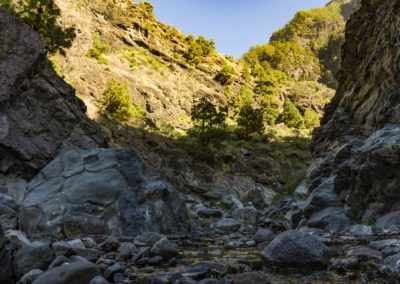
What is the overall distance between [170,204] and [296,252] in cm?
833

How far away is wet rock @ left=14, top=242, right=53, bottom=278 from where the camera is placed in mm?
5977

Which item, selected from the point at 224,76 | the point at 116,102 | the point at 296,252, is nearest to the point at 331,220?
the point at 296,252

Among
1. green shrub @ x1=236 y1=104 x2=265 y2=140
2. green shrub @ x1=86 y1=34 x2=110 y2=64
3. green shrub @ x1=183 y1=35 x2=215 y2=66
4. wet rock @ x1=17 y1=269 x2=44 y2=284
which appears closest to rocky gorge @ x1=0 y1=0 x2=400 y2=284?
wet rock @ x1=17 y1=269 x2=44 y2=284

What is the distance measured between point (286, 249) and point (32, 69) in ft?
73.4

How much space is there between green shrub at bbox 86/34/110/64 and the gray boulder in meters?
43.8

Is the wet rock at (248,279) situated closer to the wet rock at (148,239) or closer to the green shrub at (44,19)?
the wet rock at (148,239)

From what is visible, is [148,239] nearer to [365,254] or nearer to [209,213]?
[365,254]

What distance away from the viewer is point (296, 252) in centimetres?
688

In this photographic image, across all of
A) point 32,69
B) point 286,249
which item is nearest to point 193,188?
point 32,69

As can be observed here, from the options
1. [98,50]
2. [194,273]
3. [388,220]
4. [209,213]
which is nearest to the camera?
[194,273]

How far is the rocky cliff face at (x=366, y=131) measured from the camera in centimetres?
1316

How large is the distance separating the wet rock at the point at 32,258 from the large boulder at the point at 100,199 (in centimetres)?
492

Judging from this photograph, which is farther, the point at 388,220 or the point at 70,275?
the point at 388,220

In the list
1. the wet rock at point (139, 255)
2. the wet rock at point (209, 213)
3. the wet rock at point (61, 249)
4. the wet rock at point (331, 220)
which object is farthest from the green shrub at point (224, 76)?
A: the wet rock at point (61, 249)
